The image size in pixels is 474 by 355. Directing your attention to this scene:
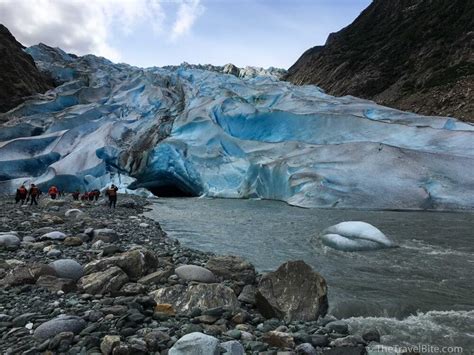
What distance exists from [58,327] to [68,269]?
1766 mm

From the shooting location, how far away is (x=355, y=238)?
860 cm

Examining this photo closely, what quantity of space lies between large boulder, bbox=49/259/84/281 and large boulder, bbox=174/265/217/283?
1204mm

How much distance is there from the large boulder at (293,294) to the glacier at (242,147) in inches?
417

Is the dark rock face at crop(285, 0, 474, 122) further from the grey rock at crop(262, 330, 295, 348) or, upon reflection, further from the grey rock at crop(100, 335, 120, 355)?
the grey rock at crop(100, 335, 120, 355)

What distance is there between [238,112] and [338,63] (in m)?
32.8

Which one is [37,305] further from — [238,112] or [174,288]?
[238,112]

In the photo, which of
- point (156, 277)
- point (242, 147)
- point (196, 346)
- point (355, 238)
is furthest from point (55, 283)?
point (242, 147)

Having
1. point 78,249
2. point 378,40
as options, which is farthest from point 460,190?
point 378,40

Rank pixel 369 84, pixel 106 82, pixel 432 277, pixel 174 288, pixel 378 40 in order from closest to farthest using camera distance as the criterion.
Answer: pixel 174 288, pixel 432 277, pixel 106 82, pixel 369 84, pixel 378 40

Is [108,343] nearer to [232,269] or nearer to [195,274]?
[195,274]

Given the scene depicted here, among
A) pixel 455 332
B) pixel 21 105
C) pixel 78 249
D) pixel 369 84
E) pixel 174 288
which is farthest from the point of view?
pixel 369 84

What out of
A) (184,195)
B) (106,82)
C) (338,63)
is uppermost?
(338,63)

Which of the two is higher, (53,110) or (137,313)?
(53,110)

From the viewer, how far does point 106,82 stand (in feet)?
116
